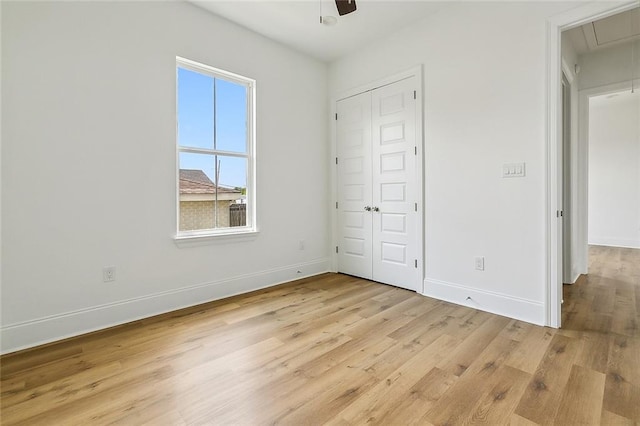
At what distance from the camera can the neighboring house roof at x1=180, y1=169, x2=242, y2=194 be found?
119 inches

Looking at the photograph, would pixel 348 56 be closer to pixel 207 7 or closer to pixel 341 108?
pixel 341 108

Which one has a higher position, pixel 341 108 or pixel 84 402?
pixel 341 108

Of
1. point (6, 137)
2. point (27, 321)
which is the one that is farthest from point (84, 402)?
point (6, 137)

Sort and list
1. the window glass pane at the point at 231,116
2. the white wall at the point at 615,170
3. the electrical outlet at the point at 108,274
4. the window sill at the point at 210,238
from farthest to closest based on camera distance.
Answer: the white wall at the point at 615,170 → the window glass pane at the point at 231,116 → the window sill at the point at 210,238 → the electrical outlet at the point at 108,274

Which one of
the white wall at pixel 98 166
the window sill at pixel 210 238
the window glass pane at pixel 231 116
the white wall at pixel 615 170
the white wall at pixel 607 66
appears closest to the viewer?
the white wall at pixel 98 166

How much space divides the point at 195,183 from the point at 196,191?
8 centimetres

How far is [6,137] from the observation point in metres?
2.08

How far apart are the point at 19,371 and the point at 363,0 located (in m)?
4.01

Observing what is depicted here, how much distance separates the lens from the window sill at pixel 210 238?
2938 millimetres

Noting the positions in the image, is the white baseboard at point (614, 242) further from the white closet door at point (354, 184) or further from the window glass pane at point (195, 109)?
the window glass pane at point (195, 109)

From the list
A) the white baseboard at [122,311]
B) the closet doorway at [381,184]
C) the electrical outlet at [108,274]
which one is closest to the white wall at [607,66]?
the closet doorway at [381,184]

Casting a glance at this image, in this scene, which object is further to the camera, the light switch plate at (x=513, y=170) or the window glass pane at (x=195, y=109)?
the window glass pane at (x=195, y=109)

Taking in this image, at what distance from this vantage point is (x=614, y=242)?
6145 mm

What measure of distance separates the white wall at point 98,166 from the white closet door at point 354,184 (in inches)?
51.7
